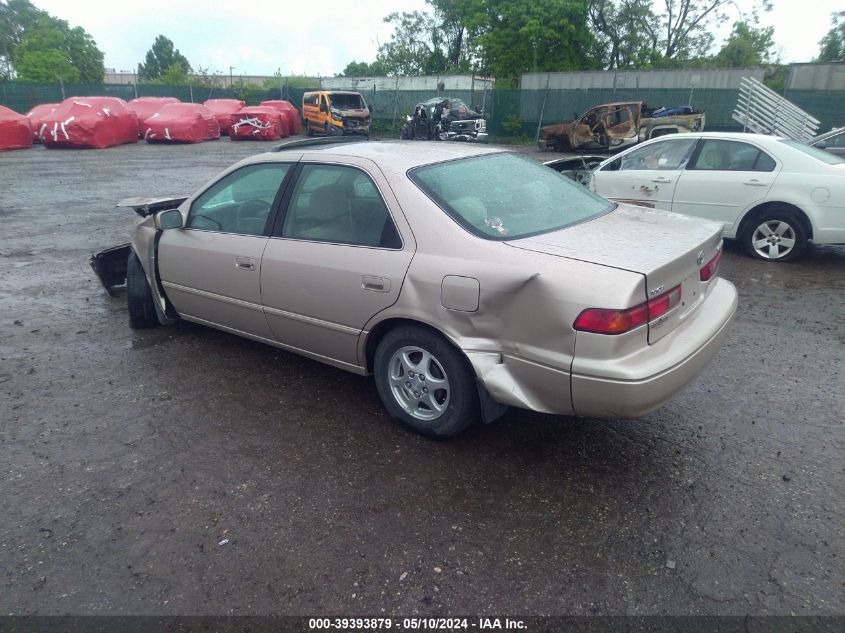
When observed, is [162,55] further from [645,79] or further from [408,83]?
[645,79]

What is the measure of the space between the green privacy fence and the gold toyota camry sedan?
23456mm

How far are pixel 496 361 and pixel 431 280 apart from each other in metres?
0.53

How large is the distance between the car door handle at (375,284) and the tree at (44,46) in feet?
202

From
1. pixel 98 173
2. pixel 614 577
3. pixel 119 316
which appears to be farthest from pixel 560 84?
pixel 614 577

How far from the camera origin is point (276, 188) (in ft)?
13.2

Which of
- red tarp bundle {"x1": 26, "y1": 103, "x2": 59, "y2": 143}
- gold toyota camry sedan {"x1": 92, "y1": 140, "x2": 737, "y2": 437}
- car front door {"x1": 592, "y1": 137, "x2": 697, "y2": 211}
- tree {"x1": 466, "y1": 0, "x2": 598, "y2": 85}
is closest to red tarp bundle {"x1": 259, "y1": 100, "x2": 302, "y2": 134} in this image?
red tarp bundle {"x1": 26, "y1": 103, "x2": 59, "y2": 143}

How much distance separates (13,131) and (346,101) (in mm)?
13050

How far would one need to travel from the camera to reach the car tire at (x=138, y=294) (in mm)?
5066

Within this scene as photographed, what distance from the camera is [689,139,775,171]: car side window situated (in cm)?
681

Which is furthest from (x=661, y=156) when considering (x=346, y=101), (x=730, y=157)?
(x=346, y=101)

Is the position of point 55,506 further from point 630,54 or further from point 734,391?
point 630,54

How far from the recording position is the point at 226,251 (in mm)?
4129

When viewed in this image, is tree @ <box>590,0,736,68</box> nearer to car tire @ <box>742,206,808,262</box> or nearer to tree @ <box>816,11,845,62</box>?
tree @ <box>816,11,845,62</box>

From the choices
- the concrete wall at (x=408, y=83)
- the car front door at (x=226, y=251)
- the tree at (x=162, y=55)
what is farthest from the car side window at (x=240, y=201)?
the tree at (x=162, y=55)
